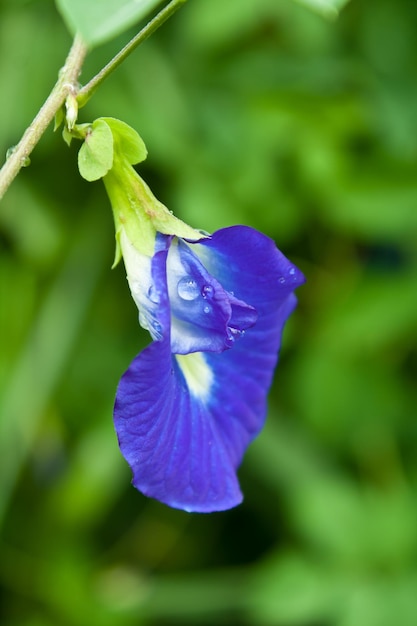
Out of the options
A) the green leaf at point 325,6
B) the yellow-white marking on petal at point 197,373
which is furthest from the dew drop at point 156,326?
the green leaf at point 325,6

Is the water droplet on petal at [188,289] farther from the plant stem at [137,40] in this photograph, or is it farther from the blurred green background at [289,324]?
the blurred green background at [289,324]

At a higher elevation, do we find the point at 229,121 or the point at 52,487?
the point at 229,121

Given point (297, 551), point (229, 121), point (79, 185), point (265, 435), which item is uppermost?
point (229, 121)

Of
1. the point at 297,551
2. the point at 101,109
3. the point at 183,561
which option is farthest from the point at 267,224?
the point at 183,561

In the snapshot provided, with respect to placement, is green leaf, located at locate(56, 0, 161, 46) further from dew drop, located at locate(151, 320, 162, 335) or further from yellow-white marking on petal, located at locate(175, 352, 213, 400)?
yellow-white marking on petal, located at locate(175, 352, 213, 400)

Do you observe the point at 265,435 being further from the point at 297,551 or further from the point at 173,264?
Answer: the point at 173,264

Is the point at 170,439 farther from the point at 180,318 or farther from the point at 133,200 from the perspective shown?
the point at 133,200

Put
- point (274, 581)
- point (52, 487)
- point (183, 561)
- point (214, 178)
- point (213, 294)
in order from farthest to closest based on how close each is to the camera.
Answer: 1. point (183, 561)
2. point (52, 487)
3. point (214, 178)
4. point (274, 581)
5. point (213, 294)

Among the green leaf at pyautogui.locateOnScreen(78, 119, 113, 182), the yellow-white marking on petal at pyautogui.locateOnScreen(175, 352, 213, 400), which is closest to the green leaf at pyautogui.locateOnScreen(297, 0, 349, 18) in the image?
the green leaf at pyautogui.locateOnScreen(78, 119, 113, 182)
